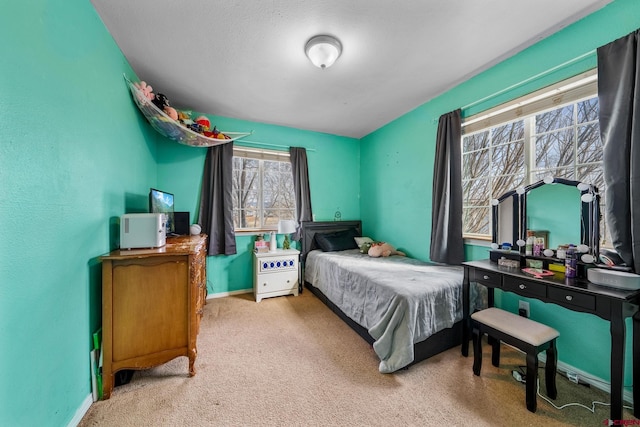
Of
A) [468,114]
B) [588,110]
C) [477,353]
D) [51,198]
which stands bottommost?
[477,353]

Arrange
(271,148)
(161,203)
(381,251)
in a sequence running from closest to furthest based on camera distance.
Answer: (161,203), (381,251), (271,148)

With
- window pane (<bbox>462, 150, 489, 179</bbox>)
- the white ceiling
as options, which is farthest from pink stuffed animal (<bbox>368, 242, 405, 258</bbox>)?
the white ceiling

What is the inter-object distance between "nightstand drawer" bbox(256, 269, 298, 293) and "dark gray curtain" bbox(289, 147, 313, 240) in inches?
24.7

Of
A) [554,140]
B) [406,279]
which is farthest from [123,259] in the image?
[554,140]

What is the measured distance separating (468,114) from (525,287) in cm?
179

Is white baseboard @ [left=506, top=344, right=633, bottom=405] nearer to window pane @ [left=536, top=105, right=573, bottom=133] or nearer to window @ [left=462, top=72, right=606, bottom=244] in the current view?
window @ [left=462, top=72, right=606, bottom=244]

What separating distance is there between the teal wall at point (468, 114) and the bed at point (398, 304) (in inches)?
22.6

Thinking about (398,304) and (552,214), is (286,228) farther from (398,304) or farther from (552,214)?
(552,214)

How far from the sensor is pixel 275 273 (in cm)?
319

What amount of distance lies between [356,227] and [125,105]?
3385 mm

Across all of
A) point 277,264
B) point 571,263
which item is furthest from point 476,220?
point 277,264

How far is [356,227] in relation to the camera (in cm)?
411

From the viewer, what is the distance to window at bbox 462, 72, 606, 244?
1688mm

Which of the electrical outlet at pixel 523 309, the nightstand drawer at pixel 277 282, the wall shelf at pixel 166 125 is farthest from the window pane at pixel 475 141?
the wall shelf at pixel 166 125
